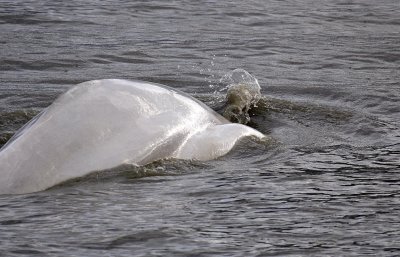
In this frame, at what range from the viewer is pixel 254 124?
31.3ft

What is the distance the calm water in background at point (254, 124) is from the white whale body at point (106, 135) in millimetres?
115

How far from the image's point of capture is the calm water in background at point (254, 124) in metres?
6.12

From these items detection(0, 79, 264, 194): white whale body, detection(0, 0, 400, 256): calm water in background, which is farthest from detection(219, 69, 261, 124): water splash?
detection(0, 79, 264, 194): white whale body

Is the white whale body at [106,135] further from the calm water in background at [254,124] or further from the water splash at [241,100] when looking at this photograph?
the water splash at [241,100]

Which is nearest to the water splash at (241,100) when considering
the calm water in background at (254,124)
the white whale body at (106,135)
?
the calm water in background at (254,124)

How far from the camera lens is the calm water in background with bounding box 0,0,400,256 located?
6.12 meters

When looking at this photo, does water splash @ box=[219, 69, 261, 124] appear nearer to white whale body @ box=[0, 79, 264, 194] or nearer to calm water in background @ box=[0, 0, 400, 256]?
calm water in background @ box=[0, 0, 400, 256]

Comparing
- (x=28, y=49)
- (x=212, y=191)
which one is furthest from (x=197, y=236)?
(x=28, y=49)

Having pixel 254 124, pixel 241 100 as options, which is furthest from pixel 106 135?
pixel 241 100

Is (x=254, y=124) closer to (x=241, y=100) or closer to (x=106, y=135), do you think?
(x=241, y=100)

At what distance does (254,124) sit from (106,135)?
2509 millimetres

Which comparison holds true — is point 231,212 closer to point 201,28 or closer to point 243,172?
point 243,172

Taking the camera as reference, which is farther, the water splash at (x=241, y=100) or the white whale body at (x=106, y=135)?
the water splash at (x=241, y=100)

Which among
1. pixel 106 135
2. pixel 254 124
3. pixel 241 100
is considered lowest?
pixel 254 124
